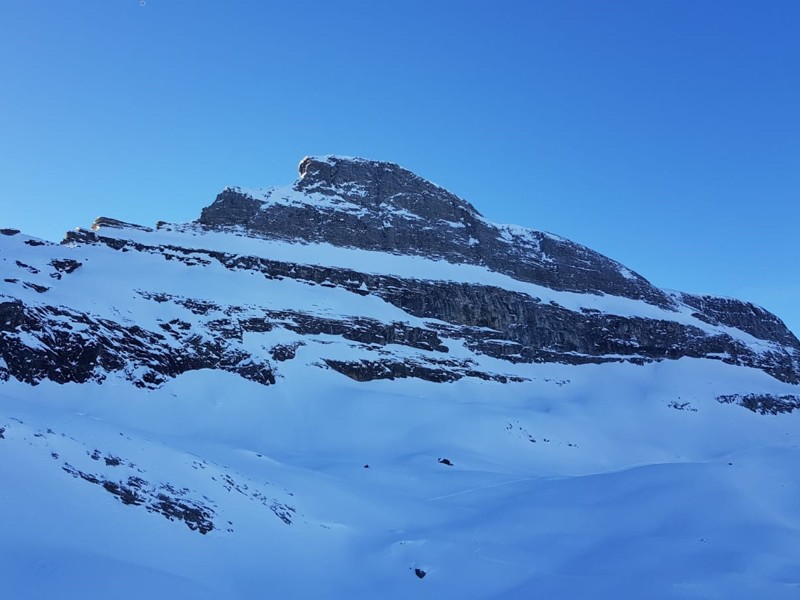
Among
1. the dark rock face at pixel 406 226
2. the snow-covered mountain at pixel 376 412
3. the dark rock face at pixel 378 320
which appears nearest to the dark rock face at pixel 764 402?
the snow-covered mountain at pixel 376 412

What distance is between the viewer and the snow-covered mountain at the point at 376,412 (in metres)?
22.9

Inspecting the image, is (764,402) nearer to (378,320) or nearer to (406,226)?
(378,320)

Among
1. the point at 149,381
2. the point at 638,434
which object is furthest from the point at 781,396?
the point at 149,381

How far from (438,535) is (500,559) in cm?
373

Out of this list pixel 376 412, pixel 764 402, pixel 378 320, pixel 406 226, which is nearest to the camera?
pixel 376 412

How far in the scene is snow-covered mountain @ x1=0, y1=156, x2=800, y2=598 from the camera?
75.2 ft

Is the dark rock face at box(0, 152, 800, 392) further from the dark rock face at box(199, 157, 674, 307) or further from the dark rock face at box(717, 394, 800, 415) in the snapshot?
the dark rock face at box(717, 394, 800, 415)

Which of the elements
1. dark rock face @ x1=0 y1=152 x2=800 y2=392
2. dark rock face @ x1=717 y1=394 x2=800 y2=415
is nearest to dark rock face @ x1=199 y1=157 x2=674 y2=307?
dark rock face @ x1=0 y1=152 x2=800 y2=392

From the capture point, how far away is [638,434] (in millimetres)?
57906

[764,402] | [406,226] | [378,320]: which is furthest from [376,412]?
[764,402]

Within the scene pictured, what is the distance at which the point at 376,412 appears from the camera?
51.0m

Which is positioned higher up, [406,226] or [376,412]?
[406,226]

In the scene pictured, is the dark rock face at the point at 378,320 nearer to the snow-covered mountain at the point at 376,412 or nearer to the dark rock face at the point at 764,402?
the snow-covered mountain at the point at 376,412

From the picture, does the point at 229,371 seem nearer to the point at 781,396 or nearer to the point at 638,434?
the point at 638,434
